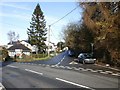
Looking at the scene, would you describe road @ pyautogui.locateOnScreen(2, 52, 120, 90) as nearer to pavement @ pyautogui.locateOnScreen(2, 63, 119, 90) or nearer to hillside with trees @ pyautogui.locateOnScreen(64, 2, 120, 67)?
pavement @ pyautogui.locateOnScreen(2, 63, 119, 90)

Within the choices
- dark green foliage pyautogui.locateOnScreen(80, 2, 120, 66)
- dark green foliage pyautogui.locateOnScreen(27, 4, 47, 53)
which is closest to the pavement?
dark green foliage pyautogui.locateOnScreen(80, 2, 120, 66)

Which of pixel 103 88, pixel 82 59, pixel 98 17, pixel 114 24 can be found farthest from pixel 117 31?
pixel 103 88

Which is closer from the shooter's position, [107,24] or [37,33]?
[107,24]

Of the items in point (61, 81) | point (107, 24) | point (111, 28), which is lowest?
point (61, 81)

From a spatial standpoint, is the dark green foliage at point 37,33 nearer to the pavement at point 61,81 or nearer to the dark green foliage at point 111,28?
the dark green foliage at point 111,28

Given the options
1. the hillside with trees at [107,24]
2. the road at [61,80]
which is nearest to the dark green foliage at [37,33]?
the hillside with trees at [107,24]

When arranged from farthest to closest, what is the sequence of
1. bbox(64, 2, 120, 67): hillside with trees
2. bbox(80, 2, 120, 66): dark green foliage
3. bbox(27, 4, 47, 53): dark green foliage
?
bbox(27, 4, 47, 53): dark green foliage < bbox(64, 2, 120, 67): hillside with trees < bbox(80, 2, 120, 66): dark green foliage

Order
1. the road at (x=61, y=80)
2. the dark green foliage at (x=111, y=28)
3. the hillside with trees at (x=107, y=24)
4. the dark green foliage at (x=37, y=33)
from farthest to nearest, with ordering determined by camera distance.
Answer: the dark green foliage at (x=37, y=33) → the hillside with trees at (x=107, y=24) → the dark green foliage at (x=111, y=28) → the road at (x=61, y=80)

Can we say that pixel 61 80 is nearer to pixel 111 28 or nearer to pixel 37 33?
pixel 111 28

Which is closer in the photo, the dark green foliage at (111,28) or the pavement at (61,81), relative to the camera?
the pavement at (61,81)

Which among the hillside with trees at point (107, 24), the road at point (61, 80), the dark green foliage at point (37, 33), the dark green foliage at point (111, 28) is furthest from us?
the dark green foliage at point (37, 33)

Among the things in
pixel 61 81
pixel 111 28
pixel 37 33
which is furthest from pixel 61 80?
pixel 37 33

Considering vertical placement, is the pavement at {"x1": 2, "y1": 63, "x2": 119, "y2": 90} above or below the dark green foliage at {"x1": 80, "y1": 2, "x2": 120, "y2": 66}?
below

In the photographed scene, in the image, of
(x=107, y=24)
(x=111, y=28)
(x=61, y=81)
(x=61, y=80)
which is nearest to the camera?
(x=61, y=81)
